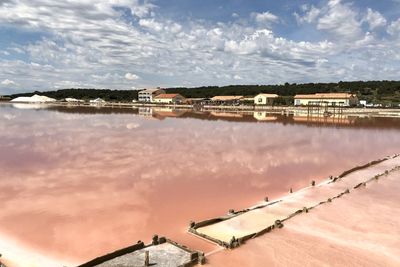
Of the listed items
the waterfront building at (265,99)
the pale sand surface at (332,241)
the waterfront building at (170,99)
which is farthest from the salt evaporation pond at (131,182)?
the waterfront building at (170,99)

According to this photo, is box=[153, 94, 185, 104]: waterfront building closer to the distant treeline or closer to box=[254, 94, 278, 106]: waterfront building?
the distant treeline

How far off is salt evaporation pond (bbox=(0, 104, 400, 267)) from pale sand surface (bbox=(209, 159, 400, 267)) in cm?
130

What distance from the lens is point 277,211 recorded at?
15172mm

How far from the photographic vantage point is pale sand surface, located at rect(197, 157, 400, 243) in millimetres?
12906

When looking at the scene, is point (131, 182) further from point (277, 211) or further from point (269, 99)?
point (269, 99)

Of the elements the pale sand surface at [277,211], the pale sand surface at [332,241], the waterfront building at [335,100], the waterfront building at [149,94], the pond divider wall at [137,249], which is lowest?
the pale sand surface at [332,241]

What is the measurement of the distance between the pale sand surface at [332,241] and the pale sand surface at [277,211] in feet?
2.08

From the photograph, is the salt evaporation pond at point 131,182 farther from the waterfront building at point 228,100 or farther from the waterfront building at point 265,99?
the waterfront building at point 228,100

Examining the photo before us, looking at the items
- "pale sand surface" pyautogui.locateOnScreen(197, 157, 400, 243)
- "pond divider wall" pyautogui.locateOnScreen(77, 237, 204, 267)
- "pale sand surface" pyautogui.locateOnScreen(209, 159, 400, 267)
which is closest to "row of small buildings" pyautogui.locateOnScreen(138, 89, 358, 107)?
"pale sand surface" pyautogui.locateOnScreen(197, 157, 400, 243)

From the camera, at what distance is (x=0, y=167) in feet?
74.7

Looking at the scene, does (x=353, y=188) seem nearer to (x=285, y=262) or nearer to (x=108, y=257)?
(x=285, y=262)

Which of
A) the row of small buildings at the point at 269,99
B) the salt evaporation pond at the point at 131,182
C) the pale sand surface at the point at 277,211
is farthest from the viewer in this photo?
the row of small buildings at the point at 269,99

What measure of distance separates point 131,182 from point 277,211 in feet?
25.5

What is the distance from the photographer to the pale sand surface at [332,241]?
11180 mm
